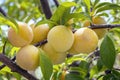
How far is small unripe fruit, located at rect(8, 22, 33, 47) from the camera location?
0.70 metres

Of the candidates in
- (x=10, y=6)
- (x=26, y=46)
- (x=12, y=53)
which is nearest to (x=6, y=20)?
(x=26, y=46)

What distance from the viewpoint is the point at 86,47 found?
0.73m

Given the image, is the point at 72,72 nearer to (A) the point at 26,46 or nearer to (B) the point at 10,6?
(A) the point at 26,46

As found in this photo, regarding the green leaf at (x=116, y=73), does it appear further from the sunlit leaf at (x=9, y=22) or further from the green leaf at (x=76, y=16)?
the sunlit leaf at (x=9, y=22)

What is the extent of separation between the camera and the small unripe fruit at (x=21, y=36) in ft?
2.31

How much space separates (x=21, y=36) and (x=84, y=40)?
0.15 meters

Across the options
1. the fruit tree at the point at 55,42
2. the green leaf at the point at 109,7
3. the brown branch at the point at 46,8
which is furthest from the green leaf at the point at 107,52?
the brown branch at the point at 46,8

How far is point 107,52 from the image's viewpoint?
2.32 ft

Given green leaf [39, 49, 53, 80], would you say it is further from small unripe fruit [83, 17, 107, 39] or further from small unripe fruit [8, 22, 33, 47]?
small unripe fruit [83, 17, 107, 39]

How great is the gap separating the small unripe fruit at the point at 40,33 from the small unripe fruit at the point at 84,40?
0.08m

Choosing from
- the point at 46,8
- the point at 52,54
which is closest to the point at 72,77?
the point at 52,54

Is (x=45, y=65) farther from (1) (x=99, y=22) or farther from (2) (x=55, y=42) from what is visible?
(1) (x=99, y=22)

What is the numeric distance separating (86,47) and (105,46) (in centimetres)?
5

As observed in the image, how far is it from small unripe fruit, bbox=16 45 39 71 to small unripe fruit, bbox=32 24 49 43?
0.05 metres
